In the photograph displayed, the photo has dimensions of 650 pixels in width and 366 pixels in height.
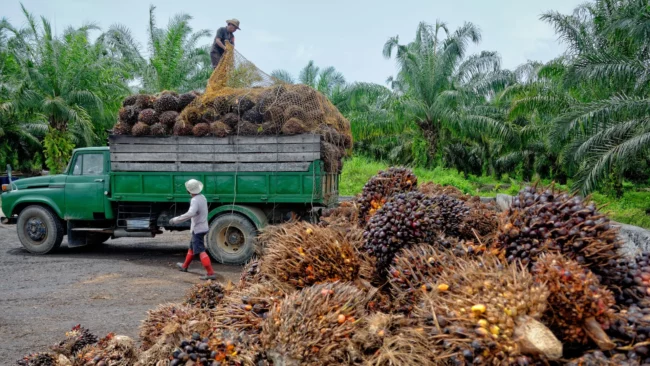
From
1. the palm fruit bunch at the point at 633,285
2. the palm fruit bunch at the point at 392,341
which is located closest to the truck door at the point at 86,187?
the palm fruit bunch at the point at 392,341

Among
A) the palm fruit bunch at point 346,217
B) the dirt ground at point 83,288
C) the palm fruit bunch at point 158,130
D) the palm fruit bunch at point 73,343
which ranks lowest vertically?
the dirt ground at point 83,288

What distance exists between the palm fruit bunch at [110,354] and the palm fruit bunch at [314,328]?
3.44 ft

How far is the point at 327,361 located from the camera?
221 cm

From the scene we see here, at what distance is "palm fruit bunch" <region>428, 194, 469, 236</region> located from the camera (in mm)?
3086

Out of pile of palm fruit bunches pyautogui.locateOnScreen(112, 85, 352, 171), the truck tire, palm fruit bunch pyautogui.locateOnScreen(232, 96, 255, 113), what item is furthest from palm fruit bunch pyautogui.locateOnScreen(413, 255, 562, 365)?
the truck tire

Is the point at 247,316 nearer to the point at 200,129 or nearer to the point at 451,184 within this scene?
the point at 200,129

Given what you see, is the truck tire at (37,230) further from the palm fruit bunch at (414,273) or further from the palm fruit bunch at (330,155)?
the palm fruit bunch at (414,273)

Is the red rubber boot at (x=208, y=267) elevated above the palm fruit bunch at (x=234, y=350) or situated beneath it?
situated beneath

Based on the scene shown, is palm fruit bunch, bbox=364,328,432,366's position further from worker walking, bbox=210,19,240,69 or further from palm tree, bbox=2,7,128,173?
palm tree, bbox=2,7,128,173

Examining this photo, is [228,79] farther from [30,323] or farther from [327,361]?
[327,361]

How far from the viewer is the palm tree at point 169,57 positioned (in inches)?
734

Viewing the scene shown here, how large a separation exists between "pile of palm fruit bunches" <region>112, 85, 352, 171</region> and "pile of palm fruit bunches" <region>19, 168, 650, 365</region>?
550 centimetres

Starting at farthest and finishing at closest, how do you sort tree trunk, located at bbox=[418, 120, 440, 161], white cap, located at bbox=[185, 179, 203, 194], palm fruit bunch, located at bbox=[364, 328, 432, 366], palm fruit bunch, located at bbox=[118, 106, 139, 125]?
tree trunk, located at bbox=[418, 120, 440, 161] < palm fruit bunch, located at bbox=[118, 106, 139, 125] < white cap, located at bbox=[185, 179, 203, 194] < palm fruit bunch, located at bbox=[364, 328, 432, 366]

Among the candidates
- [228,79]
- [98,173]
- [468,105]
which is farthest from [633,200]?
[98,173]
